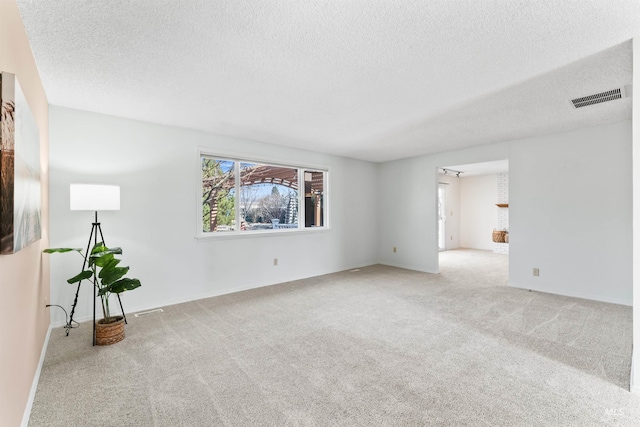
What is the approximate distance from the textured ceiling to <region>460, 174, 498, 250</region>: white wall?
18.5 ft

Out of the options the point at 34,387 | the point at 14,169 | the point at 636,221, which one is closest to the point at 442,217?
the point at 636,221

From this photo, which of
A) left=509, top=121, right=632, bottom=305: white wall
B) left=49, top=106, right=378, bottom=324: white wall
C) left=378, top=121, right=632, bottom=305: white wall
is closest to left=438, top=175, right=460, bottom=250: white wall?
left=378, top=121, right=632, bottom=305: white wall

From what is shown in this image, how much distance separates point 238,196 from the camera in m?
4.65

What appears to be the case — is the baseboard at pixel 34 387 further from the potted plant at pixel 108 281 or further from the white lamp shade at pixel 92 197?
the white lamp shade at pixel 92 197

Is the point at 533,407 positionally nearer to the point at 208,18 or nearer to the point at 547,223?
the point at 208,18

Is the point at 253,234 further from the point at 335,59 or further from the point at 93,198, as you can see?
the point at 335,59

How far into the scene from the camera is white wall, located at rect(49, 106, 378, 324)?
3277mm

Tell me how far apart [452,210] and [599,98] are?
22.1 feet

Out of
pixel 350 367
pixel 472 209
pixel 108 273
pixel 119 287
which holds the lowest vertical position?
pixel 350 367

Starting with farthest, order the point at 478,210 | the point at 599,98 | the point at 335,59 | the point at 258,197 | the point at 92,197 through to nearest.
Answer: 1. the point at 478,210
2. the point at 258,197
3. the point at 599,98
4. the point at 92,197
5. the point at 335,59

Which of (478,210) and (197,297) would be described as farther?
(478,210)

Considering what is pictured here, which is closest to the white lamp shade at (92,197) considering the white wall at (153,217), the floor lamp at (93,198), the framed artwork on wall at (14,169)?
the floor lamp at (93,198)

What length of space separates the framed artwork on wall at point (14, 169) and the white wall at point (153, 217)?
66.7 inches

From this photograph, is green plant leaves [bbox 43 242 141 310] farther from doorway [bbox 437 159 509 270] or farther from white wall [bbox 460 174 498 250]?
white wall [bbox 460 174 498 250]
